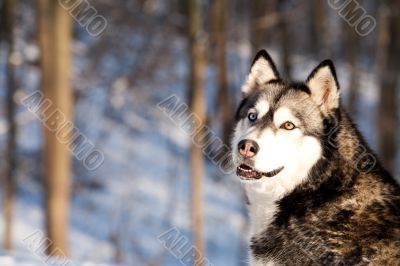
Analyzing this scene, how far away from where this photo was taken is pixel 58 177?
11.6 m

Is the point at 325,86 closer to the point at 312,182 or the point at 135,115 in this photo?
the point at 312,182

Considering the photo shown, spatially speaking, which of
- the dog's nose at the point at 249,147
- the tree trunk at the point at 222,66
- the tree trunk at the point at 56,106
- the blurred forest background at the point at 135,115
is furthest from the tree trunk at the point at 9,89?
the dog's nose at the point at 249,147

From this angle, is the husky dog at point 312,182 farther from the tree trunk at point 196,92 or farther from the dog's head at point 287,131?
the tree trunk at point 196,92

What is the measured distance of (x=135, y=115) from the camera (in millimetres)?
23094

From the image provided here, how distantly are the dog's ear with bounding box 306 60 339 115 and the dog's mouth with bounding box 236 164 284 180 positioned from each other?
0.58 meters

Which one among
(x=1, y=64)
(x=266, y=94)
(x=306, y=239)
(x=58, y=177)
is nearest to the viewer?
(x=306, y=239)

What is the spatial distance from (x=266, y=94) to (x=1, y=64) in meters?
22.1

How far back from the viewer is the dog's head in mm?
4387

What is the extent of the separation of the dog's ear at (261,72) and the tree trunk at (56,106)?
6869 mm

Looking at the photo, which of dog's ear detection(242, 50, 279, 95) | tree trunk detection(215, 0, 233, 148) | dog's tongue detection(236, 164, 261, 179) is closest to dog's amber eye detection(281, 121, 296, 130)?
dog's tongue detection(236, 164, 261, 179)

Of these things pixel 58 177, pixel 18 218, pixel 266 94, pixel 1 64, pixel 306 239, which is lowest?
Answer: pixel 306 239

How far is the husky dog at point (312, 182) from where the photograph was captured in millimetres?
4047

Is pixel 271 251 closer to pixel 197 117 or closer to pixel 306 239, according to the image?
pixel 306 239

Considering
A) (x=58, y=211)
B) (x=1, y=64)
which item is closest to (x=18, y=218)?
(x=58, y=211)
